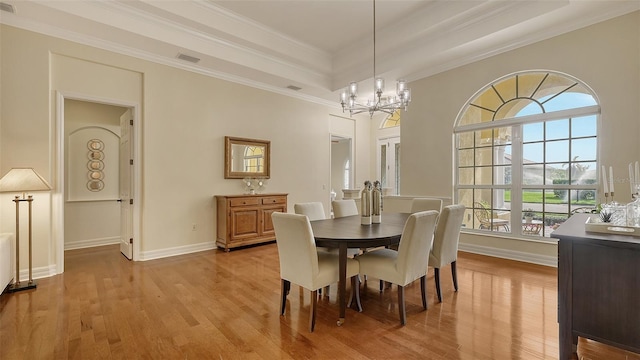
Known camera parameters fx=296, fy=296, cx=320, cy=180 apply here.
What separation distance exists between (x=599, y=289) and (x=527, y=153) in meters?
3.16

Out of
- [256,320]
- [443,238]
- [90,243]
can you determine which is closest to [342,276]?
[256,320]

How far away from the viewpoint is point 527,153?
4.39 meters

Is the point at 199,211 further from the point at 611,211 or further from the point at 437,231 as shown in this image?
the point at 611,211

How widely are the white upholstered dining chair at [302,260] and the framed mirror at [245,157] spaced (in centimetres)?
320

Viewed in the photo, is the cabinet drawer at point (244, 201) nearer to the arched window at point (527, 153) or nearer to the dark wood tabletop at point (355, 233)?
the dark wood tabletop at point (355, 233)

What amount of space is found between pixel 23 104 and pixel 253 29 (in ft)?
10.2

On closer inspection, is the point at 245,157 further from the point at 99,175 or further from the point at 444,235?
the point at 444,235

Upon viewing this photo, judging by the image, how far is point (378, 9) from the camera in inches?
168

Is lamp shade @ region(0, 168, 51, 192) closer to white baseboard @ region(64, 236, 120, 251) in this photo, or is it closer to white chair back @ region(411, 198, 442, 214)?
white baseboard @ region(64, 236, 120, 251)

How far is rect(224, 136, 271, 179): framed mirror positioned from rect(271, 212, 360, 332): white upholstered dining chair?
320 cm

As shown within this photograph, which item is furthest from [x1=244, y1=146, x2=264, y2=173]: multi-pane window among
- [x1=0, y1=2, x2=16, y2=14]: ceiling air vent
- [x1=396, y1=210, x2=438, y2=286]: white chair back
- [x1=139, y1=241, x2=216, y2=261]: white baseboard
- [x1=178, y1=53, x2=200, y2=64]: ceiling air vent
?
[x1=396, y1=210, x2=438, y2=286]: white chair back

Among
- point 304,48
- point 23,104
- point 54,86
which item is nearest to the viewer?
point 23,104

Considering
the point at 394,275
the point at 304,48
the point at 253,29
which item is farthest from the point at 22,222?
the point at 304,48

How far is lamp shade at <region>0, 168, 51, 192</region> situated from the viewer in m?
3.09
